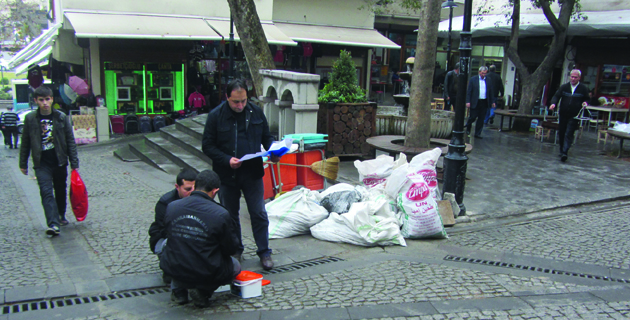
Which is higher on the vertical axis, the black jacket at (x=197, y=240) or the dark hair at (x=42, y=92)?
the dark hair at (x=42, y=92)

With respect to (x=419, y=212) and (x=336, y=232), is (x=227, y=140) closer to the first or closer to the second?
(x=336, y=232)

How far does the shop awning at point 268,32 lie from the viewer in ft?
50.7

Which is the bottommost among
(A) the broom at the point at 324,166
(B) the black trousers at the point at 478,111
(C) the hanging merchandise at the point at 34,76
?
(A) the broom at the point at 324,166

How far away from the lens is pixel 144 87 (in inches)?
632

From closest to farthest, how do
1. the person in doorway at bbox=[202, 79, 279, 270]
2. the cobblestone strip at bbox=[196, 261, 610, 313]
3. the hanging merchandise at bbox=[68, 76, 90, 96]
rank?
the cobblestone strip at bbox=[196, 261, 610, 313], the person in doorway at bbox=[202, 79, 279, 270], the hanging merchandise at bbox=[68, 76, 90, 96]

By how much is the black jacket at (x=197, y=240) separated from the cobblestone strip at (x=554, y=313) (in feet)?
4.67

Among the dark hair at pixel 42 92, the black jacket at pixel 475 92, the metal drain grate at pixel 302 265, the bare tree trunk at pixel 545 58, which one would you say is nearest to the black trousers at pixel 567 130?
the black jacket at pixel 475 92

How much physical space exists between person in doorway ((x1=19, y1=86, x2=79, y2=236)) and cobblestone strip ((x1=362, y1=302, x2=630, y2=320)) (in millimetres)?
4009

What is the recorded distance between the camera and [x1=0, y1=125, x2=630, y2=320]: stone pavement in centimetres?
386

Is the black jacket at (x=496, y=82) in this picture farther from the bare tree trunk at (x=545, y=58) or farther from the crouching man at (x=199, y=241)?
the crouching man at (x=199, y=241)

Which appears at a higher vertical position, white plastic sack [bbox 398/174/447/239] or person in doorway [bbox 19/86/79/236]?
person in doorway [bbox 19/86/79/236]

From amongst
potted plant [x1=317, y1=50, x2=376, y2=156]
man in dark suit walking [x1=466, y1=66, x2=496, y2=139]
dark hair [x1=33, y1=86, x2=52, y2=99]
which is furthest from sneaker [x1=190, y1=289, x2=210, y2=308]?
man in dark suit walking [x1=466, y1=66, x2=496, y2=139]

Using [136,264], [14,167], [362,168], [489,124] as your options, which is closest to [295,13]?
[489,124]

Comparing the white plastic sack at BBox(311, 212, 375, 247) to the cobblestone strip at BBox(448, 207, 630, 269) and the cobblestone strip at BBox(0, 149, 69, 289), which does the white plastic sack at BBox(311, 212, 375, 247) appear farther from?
the cobblestone strip at BBox(0, 149, 69, 289)
